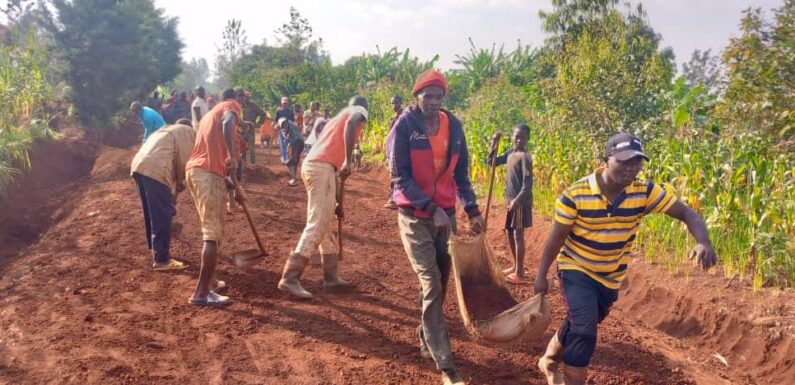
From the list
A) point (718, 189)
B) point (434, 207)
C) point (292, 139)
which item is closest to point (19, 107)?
point (292, 139)

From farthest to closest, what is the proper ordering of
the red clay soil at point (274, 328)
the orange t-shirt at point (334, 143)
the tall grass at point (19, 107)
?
1. the tall grass at point (19, 107)
2. the orange t-shirt at point (334, 143)
3. the red clay soil at point (274, 328)

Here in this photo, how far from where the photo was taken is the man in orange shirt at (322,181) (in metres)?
5.45

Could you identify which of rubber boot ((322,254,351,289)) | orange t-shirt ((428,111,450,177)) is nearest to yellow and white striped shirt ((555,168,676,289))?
orange t-shirt ((428,111,450,177))

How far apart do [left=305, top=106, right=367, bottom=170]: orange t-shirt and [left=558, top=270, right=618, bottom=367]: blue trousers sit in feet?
8.75

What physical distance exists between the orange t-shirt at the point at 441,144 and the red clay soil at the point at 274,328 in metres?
1.41

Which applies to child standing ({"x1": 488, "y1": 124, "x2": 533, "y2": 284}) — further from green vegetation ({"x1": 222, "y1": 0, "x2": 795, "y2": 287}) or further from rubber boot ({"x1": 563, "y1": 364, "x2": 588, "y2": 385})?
rubber boot ({"x1": 563, "y1": 364, "x2": 588, "y2": 385})

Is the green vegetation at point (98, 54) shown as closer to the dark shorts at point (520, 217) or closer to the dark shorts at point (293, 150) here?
the dark shorts at point (293, 150)

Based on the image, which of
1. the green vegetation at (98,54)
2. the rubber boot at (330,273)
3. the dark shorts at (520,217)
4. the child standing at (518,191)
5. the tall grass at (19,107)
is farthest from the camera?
the green vegetation at (98,54)

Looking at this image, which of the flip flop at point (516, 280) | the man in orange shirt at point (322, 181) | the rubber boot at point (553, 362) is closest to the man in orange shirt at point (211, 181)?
the man in orange shirt at point (322, 181)

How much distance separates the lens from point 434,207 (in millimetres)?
3799

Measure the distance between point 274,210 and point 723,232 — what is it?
6371mm

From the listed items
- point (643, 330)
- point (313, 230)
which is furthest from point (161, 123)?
point (643, 330)

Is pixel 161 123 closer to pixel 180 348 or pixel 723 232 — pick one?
pixel 180 348

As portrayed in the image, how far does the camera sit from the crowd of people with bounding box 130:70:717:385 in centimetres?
338
